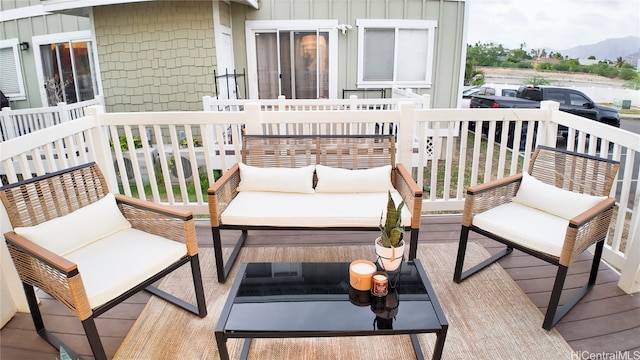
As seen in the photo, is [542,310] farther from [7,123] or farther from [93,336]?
[7,123]

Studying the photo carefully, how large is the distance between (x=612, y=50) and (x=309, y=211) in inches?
221

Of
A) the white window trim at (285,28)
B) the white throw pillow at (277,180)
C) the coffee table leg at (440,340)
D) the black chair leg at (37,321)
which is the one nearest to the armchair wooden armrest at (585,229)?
the coffee table leg at (440,340)

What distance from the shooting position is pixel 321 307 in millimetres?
1828

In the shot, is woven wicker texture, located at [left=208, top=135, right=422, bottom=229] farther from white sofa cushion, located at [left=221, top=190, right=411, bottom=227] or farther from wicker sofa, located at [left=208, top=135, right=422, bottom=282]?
white sofa cushion, located at [left=221, top=190, right=411, bottom=227]

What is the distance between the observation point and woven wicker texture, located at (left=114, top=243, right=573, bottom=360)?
2.10 meters

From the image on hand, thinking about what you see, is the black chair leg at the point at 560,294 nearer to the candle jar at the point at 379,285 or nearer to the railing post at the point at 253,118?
the candle jar at the point at 379,285

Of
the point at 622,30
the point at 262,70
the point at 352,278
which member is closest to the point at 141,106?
the point at 262,70

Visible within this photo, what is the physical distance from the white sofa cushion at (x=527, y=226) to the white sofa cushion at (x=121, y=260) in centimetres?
190

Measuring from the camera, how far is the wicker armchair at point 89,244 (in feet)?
6.07

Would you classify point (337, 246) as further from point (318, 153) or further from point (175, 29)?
point (175, 29)

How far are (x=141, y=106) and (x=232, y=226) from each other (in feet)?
18.1

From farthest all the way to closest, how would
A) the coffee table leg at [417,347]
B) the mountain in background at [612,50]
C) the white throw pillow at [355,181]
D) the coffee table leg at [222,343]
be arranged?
1. the mountain in background at [612,50]
2. the white throw pillow at [355,181]
3. the coffee table leg at [417,347]
4. the coffee table leg at [222,343]

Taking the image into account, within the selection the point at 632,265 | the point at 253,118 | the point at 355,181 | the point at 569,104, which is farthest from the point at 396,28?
the point at 632,265

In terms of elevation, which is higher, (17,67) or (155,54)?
(155,54)
